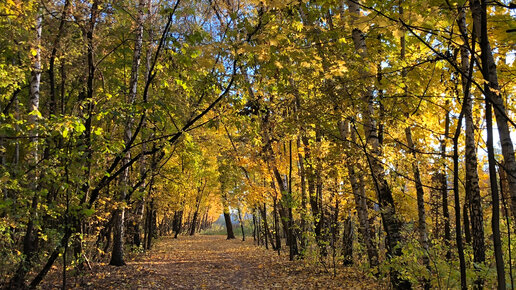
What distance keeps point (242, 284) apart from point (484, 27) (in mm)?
8598

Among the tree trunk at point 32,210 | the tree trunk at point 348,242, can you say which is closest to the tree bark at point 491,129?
the tree trunk at point 32,210

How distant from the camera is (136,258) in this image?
1334 cm

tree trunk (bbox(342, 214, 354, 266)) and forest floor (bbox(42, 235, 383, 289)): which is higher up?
tree trunk (bbox(342, 214, 354, 266))

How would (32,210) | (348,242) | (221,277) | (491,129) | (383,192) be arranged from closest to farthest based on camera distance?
1. (491,129)
2. (32,210)
3. (383,192)
4. (221,277)
5. (348,242)

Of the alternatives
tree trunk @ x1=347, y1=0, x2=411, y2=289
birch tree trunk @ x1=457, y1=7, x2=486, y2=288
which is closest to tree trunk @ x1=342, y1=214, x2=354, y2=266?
tree trunk @ x1=347, y1=0, x2=411, y2=289

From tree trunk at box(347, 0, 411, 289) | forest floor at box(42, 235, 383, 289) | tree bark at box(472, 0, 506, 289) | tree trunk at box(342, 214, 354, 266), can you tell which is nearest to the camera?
tree bark at box(472, 0, 506, 289)

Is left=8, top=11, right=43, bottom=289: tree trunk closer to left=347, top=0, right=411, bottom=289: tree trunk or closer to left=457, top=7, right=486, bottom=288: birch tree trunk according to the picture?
left=347, top=0, right=411, bottom=289: tree trunk

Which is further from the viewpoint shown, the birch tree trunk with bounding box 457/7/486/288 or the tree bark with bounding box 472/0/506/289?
the birch tree trunk with bounding box 457/7/486/288

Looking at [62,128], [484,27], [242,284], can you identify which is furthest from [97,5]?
[242,284]

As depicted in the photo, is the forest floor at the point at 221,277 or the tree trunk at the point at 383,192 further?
the forest floor at the point at 221,277

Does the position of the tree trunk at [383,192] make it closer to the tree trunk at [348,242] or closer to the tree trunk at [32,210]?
the tree trunk at [348,242]

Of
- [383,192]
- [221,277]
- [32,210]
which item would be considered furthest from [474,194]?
[32,210]

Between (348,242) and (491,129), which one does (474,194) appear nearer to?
(491,129)

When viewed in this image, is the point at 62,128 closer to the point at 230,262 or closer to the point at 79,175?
the point at 79,175
